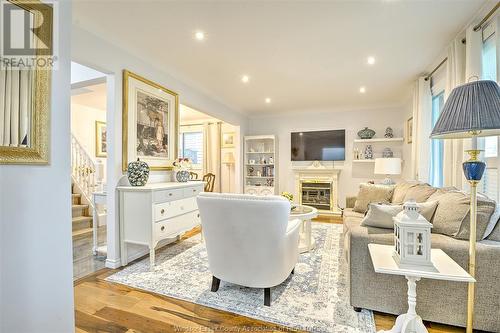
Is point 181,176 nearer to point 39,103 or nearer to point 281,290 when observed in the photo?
point 281,290

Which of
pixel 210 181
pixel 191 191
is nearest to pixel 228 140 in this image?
pixel 210 181

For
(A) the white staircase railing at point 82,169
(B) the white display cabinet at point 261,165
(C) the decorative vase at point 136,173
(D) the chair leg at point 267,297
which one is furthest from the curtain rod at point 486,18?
(A) the white staircase railing at point 82,169

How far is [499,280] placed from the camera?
1.60 metres

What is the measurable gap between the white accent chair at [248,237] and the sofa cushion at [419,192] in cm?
148

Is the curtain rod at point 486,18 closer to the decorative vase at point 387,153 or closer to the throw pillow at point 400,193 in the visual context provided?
the throw pillow at point 400,193

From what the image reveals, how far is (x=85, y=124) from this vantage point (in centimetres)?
578

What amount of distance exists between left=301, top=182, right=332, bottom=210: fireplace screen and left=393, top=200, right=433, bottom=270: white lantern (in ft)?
14.7

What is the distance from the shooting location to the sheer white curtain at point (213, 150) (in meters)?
6.99

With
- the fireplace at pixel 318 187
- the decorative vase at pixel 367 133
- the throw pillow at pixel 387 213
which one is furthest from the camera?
the fireplace at pixel 318 187

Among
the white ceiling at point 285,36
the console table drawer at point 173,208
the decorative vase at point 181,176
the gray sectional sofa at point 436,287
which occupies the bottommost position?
the gray sectional sofa at point 436,287

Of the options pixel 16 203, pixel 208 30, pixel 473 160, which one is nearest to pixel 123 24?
pixel 208 30

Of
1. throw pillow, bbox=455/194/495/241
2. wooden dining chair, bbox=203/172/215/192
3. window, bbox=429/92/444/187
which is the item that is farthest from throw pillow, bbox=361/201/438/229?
wooden dining chair, bbox=203/172/215/192

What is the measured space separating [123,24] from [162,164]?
5.77 ft

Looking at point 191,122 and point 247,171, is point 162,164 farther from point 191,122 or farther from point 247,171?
point 191,122
